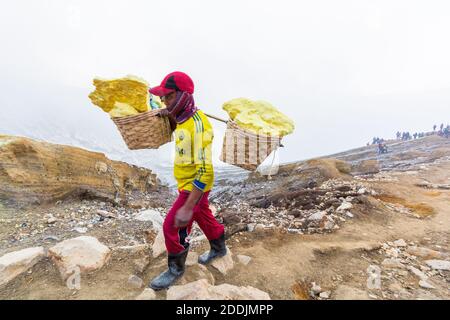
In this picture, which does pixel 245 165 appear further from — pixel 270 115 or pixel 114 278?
pixel 114 278

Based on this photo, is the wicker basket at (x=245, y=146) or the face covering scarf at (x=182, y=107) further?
the wicker basket at (x=245, y=146)

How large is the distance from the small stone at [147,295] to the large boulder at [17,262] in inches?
67.5

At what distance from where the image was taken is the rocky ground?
3.27m

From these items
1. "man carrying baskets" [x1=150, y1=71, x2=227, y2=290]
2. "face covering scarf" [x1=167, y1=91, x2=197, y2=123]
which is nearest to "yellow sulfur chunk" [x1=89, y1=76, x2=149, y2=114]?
"man carrying baskets" [x1=150, y1=71, x2=227, y2=290]

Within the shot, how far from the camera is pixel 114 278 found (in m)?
3.42

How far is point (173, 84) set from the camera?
2807 millimetres

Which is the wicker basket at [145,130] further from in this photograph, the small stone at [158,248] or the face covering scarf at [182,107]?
the small stone at [158,248]

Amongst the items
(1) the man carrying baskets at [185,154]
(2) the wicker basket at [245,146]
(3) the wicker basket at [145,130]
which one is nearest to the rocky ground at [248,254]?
(1) the man carrying baskets at [185,154]

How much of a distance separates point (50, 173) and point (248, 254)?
5651 millimetres

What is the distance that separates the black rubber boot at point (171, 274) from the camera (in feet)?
10.3

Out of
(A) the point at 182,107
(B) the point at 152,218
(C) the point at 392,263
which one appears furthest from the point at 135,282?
(C) the point at 392,263

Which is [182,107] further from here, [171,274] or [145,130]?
[171,274]

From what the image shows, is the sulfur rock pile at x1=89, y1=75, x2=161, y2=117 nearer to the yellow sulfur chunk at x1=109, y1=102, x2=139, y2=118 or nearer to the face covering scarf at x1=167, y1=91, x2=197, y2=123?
the yellow sulfur chunk at x1=109, y1=102, x2=139, y2=118
